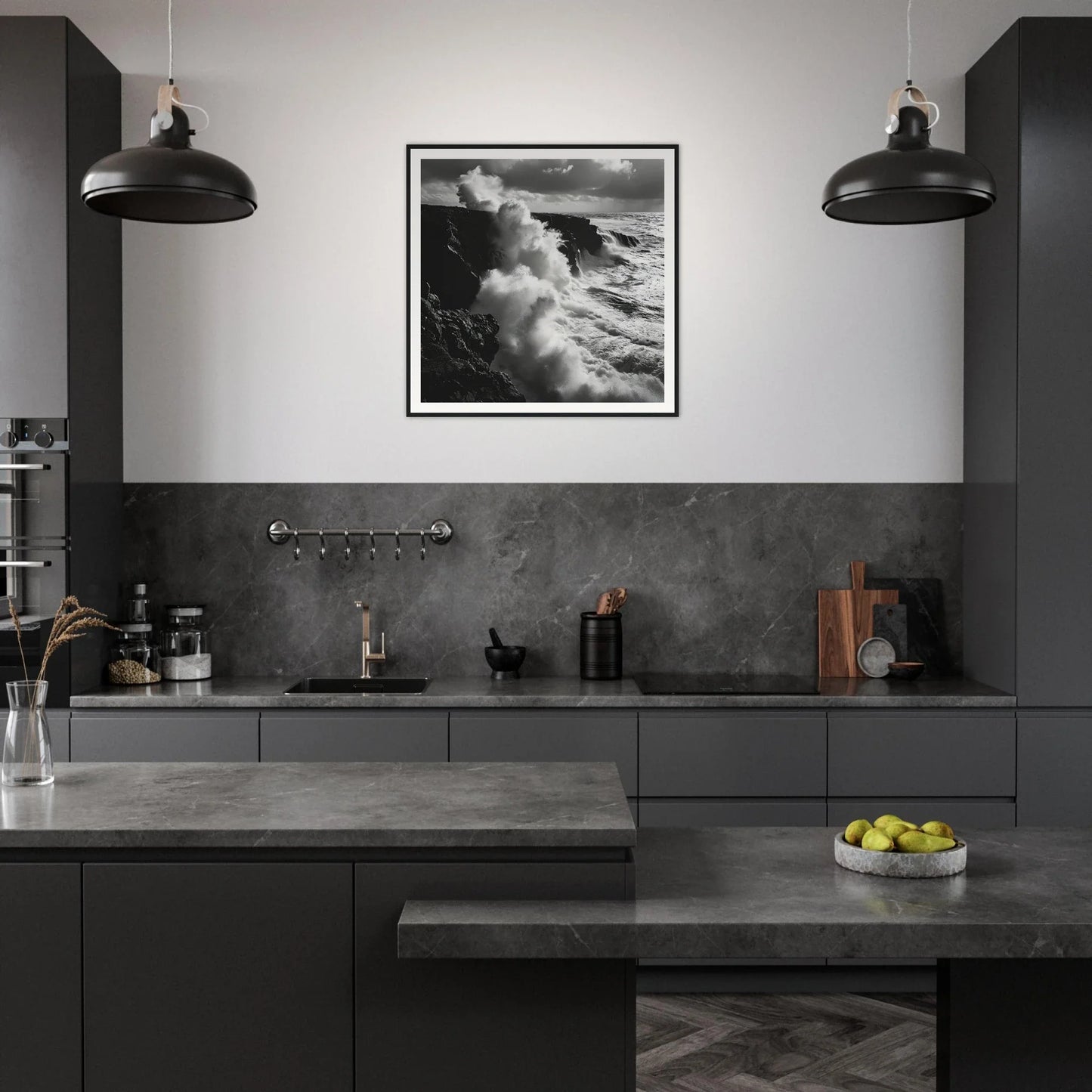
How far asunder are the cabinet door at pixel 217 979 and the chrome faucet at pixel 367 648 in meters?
2.35

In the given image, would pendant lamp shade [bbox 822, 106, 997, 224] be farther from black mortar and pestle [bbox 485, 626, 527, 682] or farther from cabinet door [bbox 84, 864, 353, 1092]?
black mortar and pestle [bbox 485, 626, 527, 682]

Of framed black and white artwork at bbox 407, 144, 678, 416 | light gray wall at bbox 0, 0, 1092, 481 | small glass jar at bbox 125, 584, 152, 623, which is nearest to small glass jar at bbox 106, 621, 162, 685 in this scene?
small glass jar at bbox 125, 584, 152, 623

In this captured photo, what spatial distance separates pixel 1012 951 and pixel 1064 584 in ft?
8.04

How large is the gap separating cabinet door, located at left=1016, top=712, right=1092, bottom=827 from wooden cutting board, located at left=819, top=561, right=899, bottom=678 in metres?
0.78

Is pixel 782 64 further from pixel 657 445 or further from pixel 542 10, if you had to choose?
pixel 657 445

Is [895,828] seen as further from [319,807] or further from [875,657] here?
[875,657]

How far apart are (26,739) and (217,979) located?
0.68m

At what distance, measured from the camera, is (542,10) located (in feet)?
15.2

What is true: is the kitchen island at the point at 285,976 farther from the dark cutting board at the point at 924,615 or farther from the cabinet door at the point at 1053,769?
the dark cutting board at the point at 924,615

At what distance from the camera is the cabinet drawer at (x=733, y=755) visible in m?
3.98

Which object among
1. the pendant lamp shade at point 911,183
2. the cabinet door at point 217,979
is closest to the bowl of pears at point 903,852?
the cabinet door at point 217,979

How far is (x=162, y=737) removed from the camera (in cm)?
397

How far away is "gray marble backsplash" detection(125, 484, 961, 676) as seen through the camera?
15.3ft

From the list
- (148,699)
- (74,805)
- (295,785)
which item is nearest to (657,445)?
(148,699)
